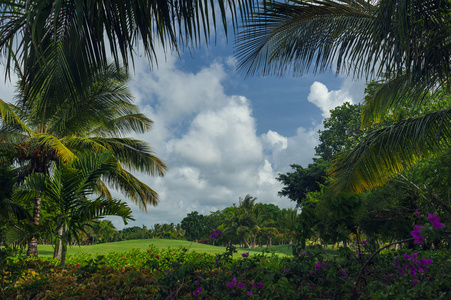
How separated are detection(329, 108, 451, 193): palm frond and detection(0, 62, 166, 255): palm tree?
7.93m

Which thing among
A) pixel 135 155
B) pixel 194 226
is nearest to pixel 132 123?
pixel 135 155

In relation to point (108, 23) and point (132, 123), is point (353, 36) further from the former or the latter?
point (132, 123)

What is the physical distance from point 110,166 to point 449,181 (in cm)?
873

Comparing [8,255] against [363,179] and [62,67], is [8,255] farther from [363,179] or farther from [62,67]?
[363,179]

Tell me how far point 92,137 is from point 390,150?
11.6 metres

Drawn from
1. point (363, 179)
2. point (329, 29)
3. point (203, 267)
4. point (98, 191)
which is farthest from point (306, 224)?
point (98, 191)

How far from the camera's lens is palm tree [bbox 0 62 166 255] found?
489 inches

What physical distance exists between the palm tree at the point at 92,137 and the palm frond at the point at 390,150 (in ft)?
26.0

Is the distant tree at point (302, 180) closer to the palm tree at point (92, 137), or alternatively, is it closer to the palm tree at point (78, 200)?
the palm tree at point (92, 137)

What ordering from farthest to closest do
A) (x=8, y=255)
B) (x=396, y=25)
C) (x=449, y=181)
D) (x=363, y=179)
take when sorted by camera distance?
(x=449, y=181) < (x=363, y=179) < (x=396, y=25) < (x=8, y=255)

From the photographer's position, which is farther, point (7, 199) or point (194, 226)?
point (194, 226)

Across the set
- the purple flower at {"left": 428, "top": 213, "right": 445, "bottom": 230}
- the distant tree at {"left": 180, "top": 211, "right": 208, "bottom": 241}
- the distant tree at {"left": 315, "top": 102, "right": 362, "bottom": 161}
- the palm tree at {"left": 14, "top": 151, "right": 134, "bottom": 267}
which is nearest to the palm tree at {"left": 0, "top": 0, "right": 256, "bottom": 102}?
the purple flower at {"left": 428, "top": 213, "right": 445, "bottom": 230}

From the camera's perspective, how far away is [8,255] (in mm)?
4418

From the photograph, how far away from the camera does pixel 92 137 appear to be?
567 inches
